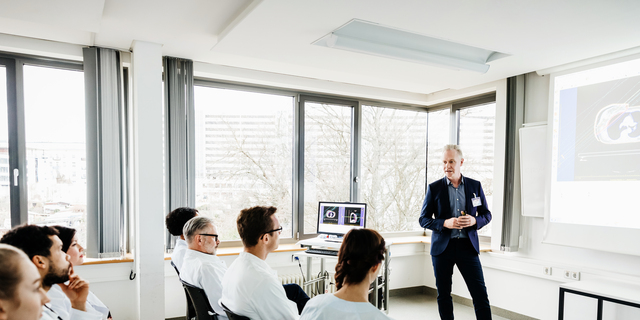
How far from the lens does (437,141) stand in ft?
17.8

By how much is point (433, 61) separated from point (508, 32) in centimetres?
71

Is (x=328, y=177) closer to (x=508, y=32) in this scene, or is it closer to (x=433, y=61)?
(x=433, y=61)

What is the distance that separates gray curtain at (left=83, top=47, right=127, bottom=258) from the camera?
3.39 metres

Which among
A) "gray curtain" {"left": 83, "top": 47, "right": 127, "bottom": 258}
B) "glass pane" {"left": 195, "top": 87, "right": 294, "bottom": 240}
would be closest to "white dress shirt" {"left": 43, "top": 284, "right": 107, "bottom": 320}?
"gray curtain" {"left": 83, "top": 47, "right": 127, "bottom": 258}

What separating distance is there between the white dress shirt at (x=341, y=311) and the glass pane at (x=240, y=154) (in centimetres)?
290

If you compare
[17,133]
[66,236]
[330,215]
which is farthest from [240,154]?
[66,236]

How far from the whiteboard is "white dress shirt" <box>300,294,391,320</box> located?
3017 mm

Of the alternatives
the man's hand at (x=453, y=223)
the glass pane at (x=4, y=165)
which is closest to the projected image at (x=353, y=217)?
the man's hand at (x=453, y=223)

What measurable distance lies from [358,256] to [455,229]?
6.89 feet

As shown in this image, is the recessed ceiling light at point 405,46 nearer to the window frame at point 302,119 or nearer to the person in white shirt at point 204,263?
the window frame at point 302,119

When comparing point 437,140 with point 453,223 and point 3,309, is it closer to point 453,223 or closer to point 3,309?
point 453,223

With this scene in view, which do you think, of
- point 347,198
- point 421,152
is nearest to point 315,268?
point 347,198

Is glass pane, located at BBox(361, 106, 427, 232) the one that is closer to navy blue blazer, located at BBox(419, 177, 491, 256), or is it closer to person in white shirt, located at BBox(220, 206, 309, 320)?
navy blue blazer, located at BBox(419, 177, 491, 256)

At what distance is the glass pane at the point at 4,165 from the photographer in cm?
334
